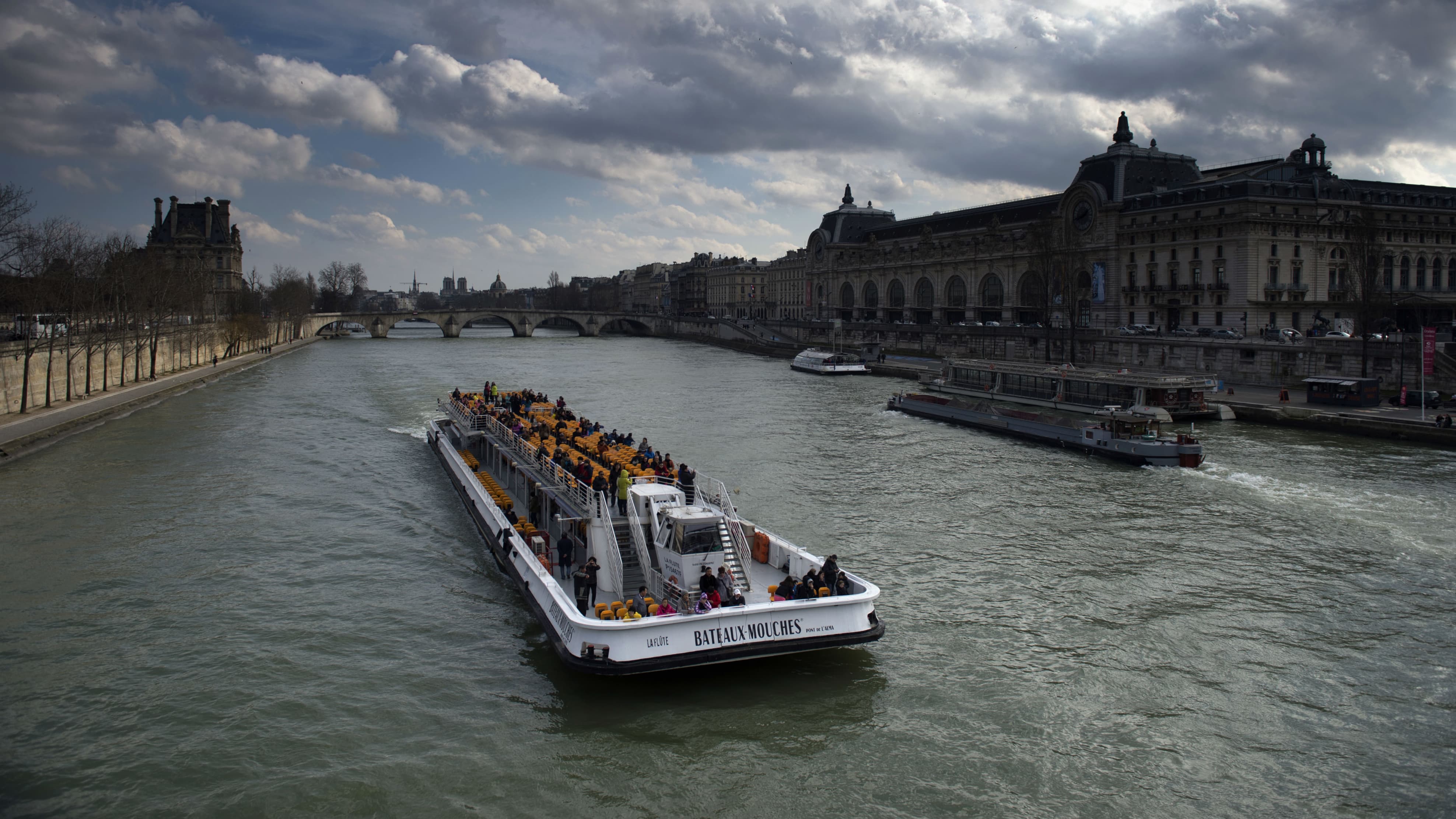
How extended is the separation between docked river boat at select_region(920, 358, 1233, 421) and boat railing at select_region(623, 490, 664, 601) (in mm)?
29019

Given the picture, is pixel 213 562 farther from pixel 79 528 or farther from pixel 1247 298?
pixel 1247 298

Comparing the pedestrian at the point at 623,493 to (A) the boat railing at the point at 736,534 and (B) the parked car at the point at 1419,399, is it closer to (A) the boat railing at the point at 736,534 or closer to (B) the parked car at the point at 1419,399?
(A) the boat railing at the point at 736,534

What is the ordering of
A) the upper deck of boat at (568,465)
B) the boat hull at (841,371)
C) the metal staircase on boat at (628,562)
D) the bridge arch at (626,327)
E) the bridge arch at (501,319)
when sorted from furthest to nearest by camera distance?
the bridge arch at (626,327) → the bridge arch at (501,319) → the boat hull at (841,371) → the upper deck of boat at (568,465) → the metal staircase on boat at (628,562)

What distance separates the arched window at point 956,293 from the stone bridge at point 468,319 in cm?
6251

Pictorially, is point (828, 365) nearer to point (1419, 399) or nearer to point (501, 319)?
point (1419, 399)

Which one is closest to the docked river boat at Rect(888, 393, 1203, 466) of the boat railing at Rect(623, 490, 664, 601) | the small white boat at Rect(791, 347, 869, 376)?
the boat railing at Rect(623, 490, 664, 601)

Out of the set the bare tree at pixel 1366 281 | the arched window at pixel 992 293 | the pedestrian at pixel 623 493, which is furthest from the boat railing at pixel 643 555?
the arched window at pixel 992 293

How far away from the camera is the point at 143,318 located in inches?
2530

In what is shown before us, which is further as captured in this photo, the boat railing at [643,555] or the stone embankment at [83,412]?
the stone embankment at [83,412]

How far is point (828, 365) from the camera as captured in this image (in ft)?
251

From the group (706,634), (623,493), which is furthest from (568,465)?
→ (706,634)

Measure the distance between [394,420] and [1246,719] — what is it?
40575 millimetres

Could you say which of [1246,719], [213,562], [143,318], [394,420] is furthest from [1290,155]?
[143,318]

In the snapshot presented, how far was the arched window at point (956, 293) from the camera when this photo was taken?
324ft
